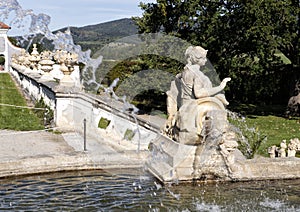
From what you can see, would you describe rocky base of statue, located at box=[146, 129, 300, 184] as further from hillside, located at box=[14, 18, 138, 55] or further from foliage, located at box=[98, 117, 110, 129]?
hillside, located at box=[14, 18, 138, 55]

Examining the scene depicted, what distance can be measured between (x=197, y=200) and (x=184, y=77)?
72.2 inches

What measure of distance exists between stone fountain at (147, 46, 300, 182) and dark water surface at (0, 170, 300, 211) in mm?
186

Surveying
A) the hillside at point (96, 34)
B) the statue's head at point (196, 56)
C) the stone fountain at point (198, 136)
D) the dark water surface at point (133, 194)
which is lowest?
the dark water surface at point (133, 194)

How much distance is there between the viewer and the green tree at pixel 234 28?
18.2 metres

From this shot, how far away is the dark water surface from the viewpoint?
6.61 metres

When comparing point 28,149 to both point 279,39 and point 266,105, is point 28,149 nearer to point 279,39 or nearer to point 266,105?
point 279,39

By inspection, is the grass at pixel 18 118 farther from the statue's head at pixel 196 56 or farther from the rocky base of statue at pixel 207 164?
the statue's head at pixel 196 56

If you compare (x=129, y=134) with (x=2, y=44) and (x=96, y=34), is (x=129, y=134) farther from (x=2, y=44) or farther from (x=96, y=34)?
(x=2, y=44)

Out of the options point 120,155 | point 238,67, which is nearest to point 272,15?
point 238,67

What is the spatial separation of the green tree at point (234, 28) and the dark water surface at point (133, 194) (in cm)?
1108

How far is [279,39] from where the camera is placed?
60.2 ft

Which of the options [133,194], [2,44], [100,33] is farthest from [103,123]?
[2,44]

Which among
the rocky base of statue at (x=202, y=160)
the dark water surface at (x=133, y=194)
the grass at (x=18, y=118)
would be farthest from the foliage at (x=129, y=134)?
the rocky base of statue at (x=202, y=160)

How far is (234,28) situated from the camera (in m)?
19.1
